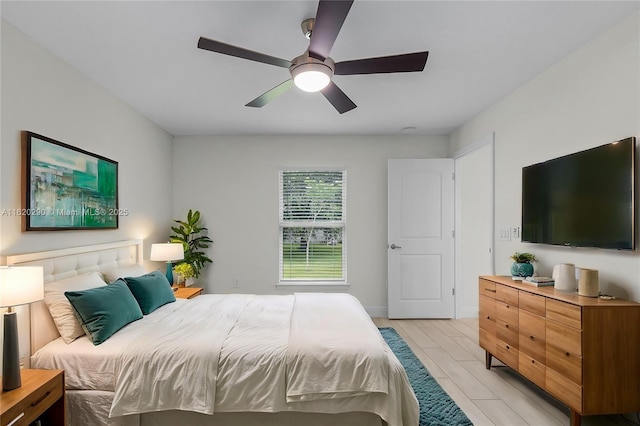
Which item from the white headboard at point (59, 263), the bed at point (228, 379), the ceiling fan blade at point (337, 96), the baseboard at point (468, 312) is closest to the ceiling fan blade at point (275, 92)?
the ceiling fan blade at point (337, 96)

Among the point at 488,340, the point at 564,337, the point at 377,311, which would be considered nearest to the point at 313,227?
the point at 377,311

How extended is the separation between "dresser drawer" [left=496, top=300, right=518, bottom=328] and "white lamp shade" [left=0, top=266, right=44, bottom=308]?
10.6 feet

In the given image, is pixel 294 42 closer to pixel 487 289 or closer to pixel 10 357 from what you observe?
pixel 10 357

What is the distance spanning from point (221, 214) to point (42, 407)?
3.23 meters

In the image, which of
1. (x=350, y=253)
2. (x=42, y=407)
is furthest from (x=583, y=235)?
(x=42, y=407)

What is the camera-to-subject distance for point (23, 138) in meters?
2.24

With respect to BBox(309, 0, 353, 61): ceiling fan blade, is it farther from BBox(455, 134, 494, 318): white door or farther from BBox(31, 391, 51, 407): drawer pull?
BBox(455, 134, 494, 318): white door

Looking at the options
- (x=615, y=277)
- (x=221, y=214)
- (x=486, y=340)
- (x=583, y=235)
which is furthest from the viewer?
(x=221, y=214)

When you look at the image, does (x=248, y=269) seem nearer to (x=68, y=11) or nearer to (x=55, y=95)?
(x=55, y=95)

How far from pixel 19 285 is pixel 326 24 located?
6.82ft

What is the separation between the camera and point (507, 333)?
9.08 feet

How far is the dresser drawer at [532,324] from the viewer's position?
2352 millimetres

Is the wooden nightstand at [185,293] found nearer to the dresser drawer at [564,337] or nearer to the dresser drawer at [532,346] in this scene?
the dresser drawer at [532,346]

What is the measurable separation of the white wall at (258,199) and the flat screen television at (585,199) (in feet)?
7.28
